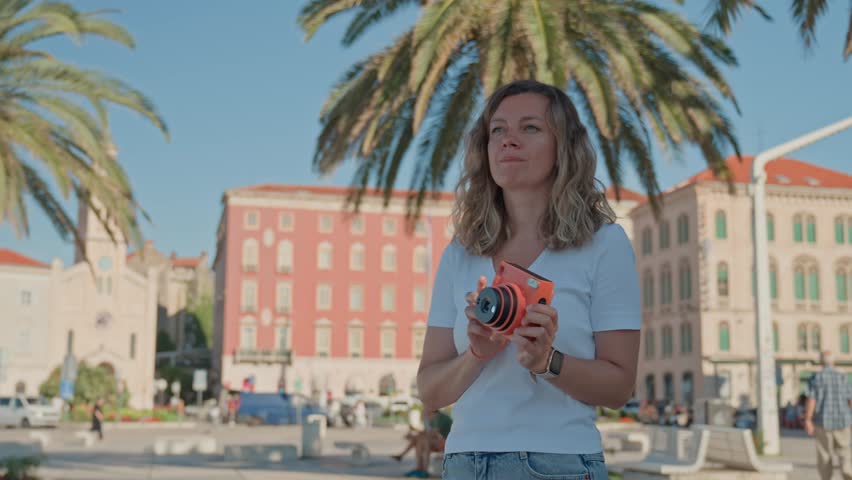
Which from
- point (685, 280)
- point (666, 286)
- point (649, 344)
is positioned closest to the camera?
point (685, 280)

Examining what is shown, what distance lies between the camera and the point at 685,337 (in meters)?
64.8

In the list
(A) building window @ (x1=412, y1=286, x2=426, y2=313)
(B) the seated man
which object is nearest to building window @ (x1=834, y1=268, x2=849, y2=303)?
(A) building window @ (x1=412, y1=286, x2=426, y2=313)

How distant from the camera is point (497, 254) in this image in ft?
8.60

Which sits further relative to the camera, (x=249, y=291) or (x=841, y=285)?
(x=249, y=291)

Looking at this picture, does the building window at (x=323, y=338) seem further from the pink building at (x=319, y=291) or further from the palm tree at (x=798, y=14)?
the palm tree at (x=798, y=14)

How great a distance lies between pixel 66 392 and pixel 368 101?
16871 millimetres

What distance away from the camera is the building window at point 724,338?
6278 centimetres

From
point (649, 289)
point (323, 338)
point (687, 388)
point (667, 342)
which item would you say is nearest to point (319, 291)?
point (323, 338)

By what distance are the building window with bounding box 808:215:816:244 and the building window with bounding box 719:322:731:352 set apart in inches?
296

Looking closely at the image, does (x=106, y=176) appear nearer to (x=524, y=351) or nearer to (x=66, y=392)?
(x=524, y=351)

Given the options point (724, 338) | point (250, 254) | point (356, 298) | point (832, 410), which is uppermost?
point (250, 254)

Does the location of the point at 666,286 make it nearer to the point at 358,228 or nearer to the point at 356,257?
the point at 358,228

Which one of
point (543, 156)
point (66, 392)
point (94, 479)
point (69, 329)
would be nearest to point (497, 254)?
point (543, 156)

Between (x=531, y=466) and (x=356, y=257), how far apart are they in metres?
→ 79.0
